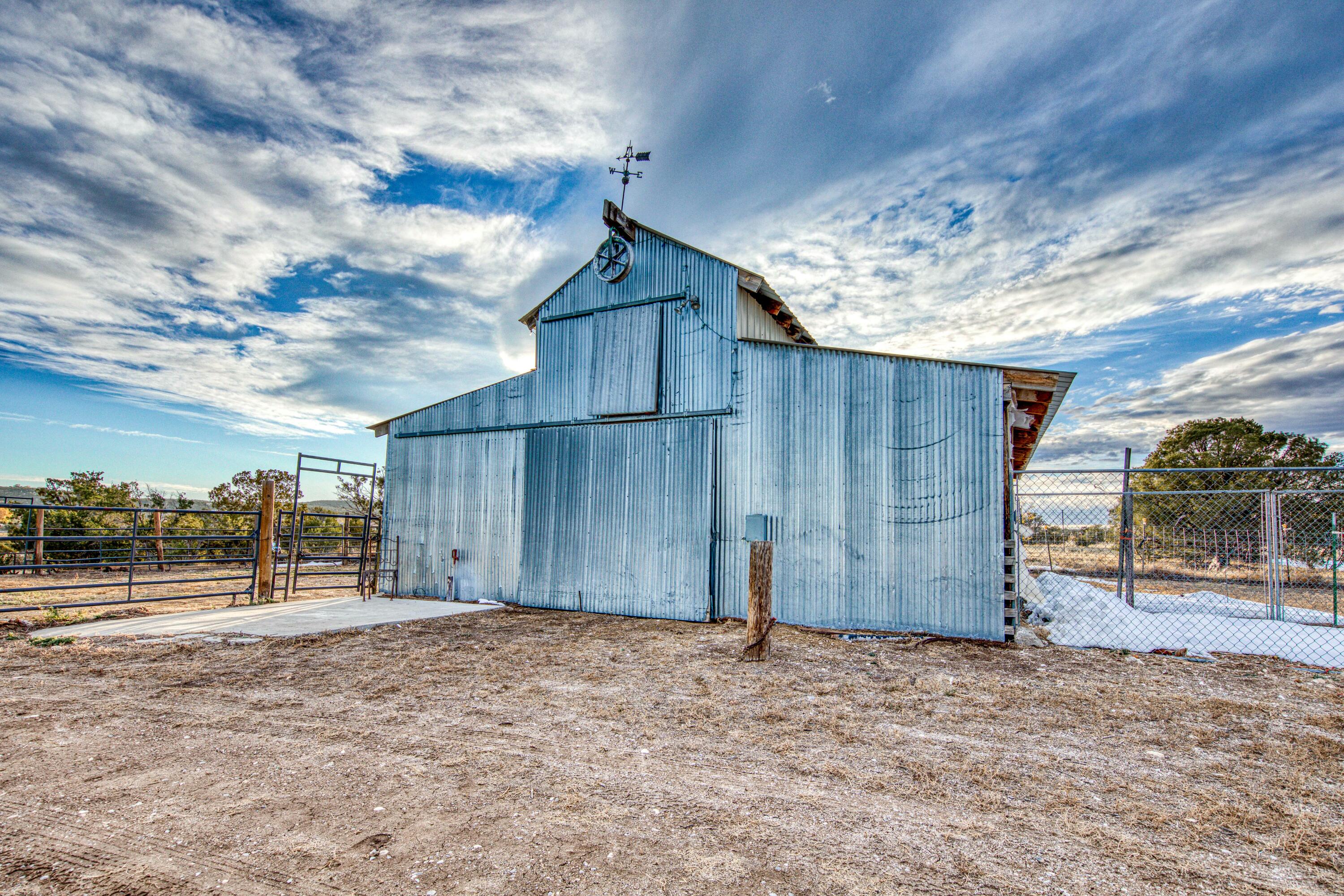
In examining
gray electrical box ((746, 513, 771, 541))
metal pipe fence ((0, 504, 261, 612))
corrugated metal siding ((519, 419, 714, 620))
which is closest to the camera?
gray electrical box ((746, 513, 771, 541))

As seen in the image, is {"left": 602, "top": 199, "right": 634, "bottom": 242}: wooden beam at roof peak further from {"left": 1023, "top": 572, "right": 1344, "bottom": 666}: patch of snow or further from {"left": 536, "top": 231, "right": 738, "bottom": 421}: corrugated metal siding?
{"left": 1023, "top": 572, "right": 1344, "bottom": 666}: patch of snow

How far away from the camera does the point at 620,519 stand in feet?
36.0

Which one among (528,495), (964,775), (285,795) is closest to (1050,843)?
(964,775)

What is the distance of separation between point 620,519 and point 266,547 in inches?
301

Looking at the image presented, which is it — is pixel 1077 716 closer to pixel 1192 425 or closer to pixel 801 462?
pixel 801 462

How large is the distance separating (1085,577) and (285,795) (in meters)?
16.4

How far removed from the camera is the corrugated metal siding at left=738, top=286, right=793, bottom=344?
10602 mm

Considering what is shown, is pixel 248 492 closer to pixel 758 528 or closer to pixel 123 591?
pixel 123 591

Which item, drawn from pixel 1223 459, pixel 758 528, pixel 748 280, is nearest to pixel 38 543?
pixel 758 528

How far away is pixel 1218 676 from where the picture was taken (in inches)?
258

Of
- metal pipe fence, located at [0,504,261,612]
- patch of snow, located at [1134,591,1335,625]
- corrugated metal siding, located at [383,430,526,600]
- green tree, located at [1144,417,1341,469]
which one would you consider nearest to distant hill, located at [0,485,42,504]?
metal pipe fence, located at [0,504,261,612]

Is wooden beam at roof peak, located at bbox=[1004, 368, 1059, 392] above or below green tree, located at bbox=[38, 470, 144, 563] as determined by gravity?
above

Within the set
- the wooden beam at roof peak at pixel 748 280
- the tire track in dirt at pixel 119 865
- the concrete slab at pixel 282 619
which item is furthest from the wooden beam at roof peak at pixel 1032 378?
the concrete slab at pixel 282 619

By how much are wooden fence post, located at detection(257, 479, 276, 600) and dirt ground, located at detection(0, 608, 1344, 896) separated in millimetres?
5590
